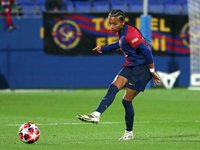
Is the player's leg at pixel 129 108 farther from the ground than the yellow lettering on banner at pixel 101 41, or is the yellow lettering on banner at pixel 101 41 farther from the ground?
the player's leg at pixel 129 108

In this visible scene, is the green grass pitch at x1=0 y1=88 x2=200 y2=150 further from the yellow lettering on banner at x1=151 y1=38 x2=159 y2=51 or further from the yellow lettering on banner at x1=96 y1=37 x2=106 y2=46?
the yellow lettering on banner at x1=151 y1=38 x2=159 y2=51

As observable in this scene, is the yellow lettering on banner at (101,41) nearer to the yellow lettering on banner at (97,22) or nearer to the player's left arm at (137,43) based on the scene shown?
the yellow lettering on banner at (97,22)

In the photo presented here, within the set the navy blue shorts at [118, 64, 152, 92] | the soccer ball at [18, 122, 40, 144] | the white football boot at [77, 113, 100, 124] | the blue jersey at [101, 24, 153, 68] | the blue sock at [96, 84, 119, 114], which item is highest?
the blue jersey at [101, 24, 153, 68]

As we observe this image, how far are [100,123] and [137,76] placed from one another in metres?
2.72

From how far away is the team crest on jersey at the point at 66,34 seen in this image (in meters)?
19.6

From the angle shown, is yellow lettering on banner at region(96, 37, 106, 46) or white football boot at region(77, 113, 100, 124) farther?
yellow lettering on banner at region(96, 37, 106, 46)

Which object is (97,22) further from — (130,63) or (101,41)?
(130,63)

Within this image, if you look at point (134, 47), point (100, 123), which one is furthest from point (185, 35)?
point (134, 47)

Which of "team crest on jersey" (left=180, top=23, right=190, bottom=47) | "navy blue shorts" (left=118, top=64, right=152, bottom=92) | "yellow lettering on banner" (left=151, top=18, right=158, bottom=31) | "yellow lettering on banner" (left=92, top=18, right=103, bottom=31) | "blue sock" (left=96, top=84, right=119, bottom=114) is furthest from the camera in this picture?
"team crest on jersey" (left=180, top=23, right=190, bottom=47)

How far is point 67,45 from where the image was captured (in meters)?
19.7

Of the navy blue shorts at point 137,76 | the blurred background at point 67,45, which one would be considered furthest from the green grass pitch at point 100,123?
the blurred background at point 67,45

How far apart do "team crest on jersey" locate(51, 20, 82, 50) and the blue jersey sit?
1289cm

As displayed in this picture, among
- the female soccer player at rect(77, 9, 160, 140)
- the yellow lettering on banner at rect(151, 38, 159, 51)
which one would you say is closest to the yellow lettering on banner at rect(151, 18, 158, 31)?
the yellow lettering on banner at rect(151, 38, 159, 51)

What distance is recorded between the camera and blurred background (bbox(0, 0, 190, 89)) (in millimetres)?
19500
